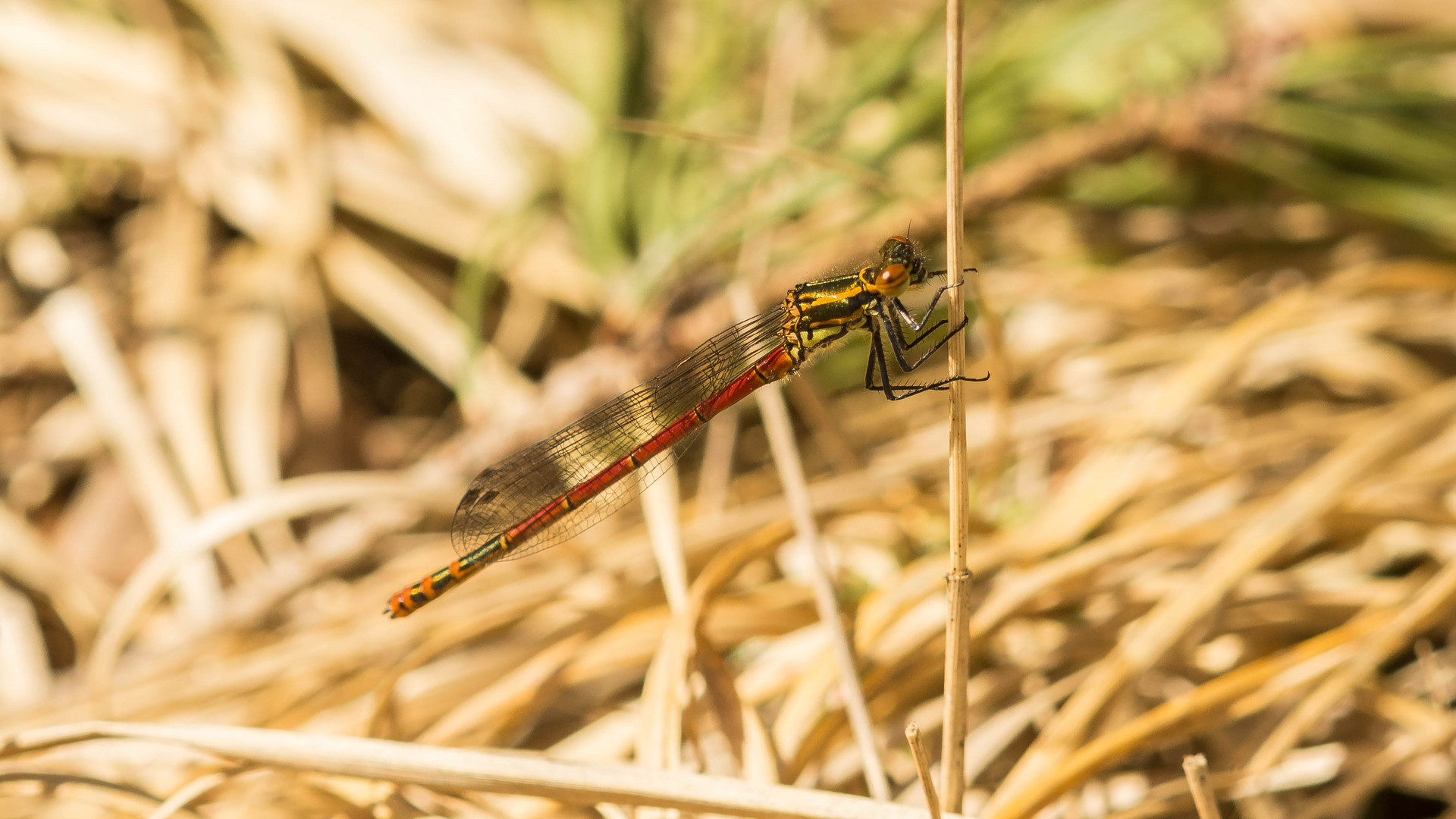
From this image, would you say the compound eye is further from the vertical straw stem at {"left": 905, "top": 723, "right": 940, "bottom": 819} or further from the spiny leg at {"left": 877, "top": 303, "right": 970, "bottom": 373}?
the vertical straw stem at {"left": 905, "top": 723, "right": 940, "bottom": 819}

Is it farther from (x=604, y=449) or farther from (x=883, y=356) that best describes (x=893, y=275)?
(x=604, y=449)

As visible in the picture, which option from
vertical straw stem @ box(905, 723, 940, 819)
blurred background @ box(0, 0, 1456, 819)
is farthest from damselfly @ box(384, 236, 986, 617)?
vertical straw stem @ box(905, 723, 940, 819)

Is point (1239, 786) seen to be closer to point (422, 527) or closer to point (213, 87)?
point (422, 527)

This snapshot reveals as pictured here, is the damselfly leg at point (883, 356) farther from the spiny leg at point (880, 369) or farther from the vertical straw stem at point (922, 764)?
the vertical straw stem at point (922, 764)

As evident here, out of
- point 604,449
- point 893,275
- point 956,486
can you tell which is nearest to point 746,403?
point 604,449

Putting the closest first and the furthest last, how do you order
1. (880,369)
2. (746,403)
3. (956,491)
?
(956,491) < (880,369) < (746,403)

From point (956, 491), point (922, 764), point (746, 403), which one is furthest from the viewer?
point (746, 403)
